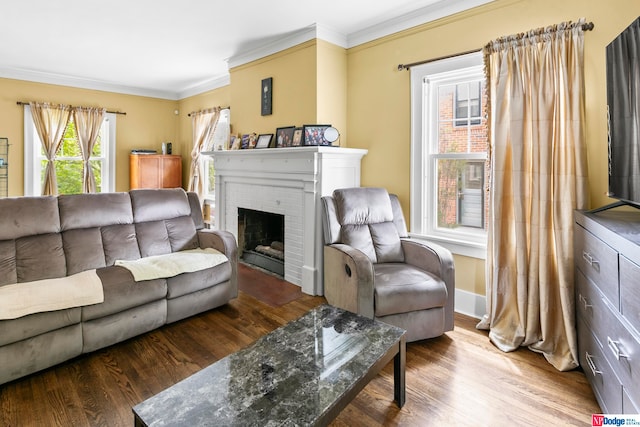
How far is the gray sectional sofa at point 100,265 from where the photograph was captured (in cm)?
209

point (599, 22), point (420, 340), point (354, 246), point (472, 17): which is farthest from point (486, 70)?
point (420, 340)

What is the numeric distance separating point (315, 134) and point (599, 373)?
8.97 feet

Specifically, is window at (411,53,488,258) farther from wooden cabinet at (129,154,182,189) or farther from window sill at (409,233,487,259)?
wooden cabinet at (129,154,182,189)

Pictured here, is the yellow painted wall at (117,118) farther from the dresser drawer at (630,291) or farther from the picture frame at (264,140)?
the dresser drawer at (630,291)

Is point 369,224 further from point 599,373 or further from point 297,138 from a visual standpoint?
point 599,373

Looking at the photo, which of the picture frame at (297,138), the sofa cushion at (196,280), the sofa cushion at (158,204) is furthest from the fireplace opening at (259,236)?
the sofa cushion at (196,280)

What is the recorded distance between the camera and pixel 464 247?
301 cm

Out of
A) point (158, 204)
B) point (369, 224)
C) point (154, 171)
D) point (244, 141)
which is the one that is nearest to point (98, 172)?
point (154, 171)

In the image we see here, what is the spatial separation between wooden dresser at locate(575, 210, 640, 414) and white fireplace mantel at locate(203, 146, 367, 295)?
199 cm

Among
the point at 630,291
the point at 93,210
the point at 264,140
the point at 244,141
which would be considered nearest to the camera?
the point at 630,291

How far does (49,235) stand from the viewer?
8.66ft

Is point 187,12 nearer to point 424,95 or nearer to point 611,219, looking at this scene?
point 424,95

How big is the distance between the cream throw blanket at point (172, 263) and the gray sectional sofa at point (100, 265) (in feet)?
0.15

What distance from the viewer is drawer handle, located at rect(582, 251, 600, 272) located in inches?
71.2
